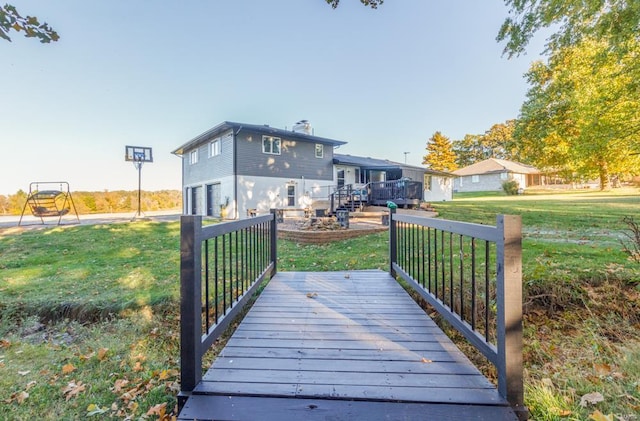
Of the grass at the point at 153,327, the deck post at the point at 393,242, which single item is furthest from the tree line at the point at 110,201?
the deck post at the point at 393,242

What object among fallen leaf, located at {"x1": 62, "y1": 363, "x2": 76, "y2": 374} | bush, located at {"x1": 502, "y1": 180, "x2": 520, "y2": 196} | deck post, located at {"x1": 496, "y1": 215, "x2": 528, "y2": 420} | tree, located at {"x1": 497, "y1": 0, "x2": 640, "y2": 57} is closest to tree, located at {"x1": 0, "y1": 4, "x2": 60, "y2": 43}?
fallen leaf, located at {"x1": 62, "y1": 363, "x2": 76, "y2": 374}

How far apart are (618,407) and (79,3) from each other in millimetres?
9780

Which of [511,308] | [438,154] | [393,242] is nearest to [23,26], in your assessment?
[511,308]

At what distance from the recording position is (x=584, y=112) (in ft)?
25.0

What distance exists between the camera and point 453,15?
9.12 m

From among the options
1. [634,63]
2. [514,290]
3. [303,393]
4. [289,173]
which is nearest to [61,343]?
[303,393]

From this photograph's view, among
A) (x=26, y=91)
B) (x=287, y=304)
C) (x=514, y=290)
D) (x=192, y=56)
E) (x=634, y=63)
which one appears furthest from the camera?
(x=192, y=56)

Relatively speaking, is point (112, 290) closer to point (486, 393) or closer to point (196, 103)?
point (486, 393)

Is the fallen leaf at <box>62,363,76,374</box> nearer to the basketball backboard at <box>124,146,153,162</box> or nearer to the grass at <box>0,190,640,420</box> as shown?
the grass at <box>0,190,640,420</box>

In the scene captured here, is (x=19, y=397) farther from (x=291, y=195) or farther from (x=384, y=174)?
(x=384, y=174)

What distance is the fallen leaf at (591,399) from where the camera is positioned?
172cm

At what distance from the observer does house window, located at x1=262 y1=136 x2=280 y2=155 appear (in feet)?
51.9

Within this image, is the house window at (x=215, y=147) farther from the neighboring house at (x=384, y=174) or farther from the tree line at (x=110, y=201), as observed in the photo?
the tree line at (x=110, y=201)

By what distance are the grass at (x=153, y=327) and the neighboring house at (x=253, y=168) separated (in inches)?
339
